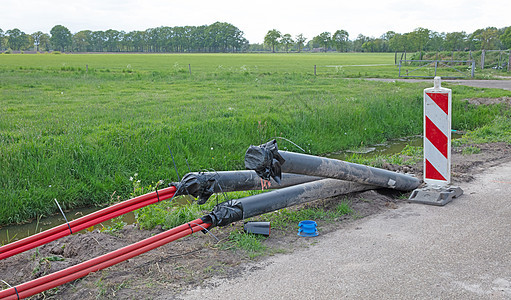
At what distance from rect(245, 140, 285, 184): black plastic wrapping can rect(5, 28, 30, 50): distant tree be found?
179729mm

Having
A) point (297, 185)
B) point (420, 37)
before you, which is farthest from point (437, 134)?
point (420, 37)

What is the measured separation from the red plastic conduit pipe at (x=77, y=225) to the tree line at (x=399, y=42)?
55993 millimetres

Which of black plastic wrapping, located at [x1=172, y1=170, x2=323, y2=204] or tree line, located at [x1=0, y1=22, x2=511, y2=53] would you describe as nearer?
black plastic wrapping, located at [x1=172, y1=170, x2=323, y2=204]

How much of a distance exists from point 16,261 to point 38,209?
3331mm

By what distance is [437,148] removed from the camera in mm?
6121

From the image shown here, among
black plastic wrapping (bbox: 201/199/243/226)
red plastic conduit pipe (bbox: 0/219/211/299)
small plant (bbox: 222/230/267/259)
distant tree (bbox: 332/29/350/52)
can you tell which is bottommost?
small plant (bbox: 222/230/267/259)

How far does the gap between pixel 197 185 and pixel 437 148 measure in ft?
11.0

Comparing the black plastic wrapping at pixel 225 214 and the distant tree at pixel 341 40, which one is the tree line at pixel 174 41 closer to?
the distant tree at pixel 341 40

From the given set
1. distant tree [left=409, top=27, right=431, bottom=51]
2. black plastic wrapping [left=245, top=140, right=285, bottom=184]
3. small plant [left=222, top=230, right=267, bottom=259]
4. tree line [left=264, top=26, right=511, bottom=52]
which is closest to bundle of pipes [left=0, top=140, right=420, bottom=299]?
black plastic wrapping [left=245, top=140, right=285, bottom=184]

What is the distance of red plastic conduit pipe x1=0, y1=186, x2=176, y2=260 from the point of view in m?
4.08

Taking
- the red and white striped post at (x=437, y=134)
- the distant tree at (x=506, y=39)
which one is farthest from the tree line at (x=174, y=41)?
the red and white striped post at (x=437, y=134)

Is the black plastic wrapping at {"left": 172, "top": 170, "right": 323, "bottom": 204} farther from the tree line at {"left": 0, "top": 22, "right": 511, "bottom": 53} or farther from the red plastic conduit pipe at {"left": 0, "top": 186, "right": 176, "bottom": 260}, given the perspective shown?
the tree line at {"left": 0, "top": 22, "right": 511, "bottom": 53}

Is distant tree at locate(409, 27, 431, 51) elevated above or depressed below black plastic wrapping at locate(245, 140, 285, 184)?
above

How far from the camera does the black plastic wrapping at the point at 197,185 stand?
4531 millimetres
